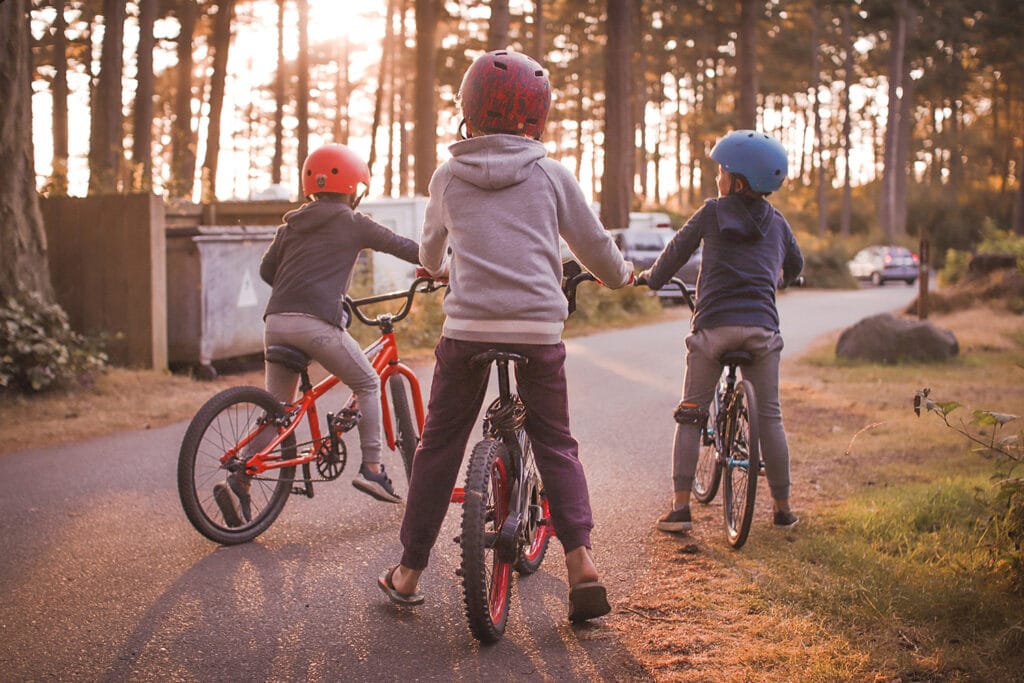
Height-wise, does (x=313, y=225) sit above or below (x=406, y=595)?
above

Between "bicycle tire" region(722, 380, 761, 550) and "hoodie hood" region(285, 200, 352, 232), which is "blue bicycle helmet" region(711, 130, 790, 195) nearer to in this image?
"bicycle tire" region(722, 380, 761, 550)

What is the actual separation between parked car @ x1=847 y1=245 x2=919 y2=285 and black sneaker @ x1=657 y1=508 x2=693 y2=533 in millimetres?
36382

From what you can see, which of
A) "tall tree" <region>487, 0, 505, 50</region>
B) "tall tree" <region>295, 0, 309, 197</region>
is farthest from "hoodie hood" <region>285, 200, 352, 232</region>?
"tall tree" <region>295, 0, 309, 197</region>

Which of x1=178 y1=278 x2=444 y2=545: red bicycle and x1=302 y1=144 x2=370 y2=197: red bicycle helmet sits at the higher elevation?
x1=302 y1=144 x2=370 y2=197: red bicycle helmet

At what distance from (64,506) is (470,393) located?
130 inches

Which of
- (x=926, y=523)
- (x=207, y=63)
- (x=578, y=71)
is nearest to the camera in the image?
(x=926, y=523)

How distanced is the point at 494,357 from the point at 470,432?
36 centimetres

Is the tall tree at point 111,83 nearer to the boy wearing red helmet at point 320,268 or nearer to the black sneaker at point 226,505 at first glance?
the boy wearing red helmet at point 320,268

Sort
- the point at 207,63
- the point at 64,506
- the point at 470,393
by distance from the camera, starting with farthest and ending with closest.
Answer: the point at 207,63
the point at 64,506
the point at 470,393

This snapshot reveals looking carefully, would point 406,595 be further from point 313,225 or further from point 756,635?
point 313,225

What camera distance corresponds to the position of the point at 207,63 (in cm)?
4056

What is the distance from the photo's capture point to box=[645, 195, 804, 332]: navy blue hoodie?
5.24m

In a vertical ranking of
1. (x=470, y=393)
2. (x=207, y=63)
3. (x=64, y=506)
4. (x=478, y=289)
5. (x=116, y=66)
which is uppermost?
(x=207, y=63)

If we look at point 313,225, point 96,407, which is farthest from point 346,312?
point 96,407
